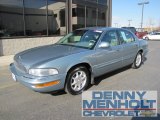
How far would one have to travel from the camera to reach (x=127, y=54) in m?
5.89

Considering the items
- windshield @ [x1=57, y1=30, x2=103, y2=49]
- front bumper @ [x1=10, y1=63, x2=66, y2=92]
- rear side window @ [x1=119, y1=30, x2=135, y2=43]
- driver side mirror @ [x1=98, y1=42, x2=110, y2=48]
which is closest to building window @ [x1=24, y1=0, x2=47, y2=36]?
windshield @ [x1=57, y1=30, x2=103, y2=49]

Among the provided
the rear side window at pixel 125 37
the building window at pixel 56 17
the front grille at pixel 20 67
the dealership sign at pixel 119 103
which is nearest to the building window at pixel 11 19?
the building window at pixel 56 17

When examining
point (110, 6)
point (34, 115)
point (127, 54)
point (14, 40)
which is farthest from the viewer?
point (110, 6)

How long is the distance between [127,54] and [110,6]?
A: 42.2 feet

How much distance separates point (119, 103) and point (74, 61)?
133cm

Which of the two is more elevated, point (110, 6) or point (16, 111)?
point (110, 6)

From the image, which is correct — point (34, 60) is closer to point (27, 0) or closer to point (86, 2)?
point (27, 0)

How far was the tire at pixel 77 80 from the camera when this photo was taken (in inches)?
160

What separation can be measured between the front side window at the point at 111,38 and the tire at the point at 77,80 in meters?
1.12

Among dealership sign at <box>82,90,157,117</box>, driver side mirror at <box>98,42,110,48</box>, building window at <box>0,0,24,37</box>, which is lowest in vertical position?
dealership sign at <box>82,90,157,117</box>

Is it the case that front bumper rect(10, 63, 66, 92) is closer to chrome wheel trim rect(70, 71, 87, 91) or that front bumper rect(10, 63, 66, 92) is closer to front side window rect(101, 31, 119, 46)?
chrome wheel trim rect(70, 71, 87, 91)

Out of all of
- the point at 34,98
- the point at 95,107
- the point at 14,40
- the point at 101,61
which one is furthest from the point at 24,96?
the point at 14,40

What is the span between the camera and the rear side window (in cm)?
574

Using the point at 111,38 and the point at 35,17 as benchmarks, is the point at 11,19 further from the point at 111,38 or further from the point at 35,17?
the point at 111,38
